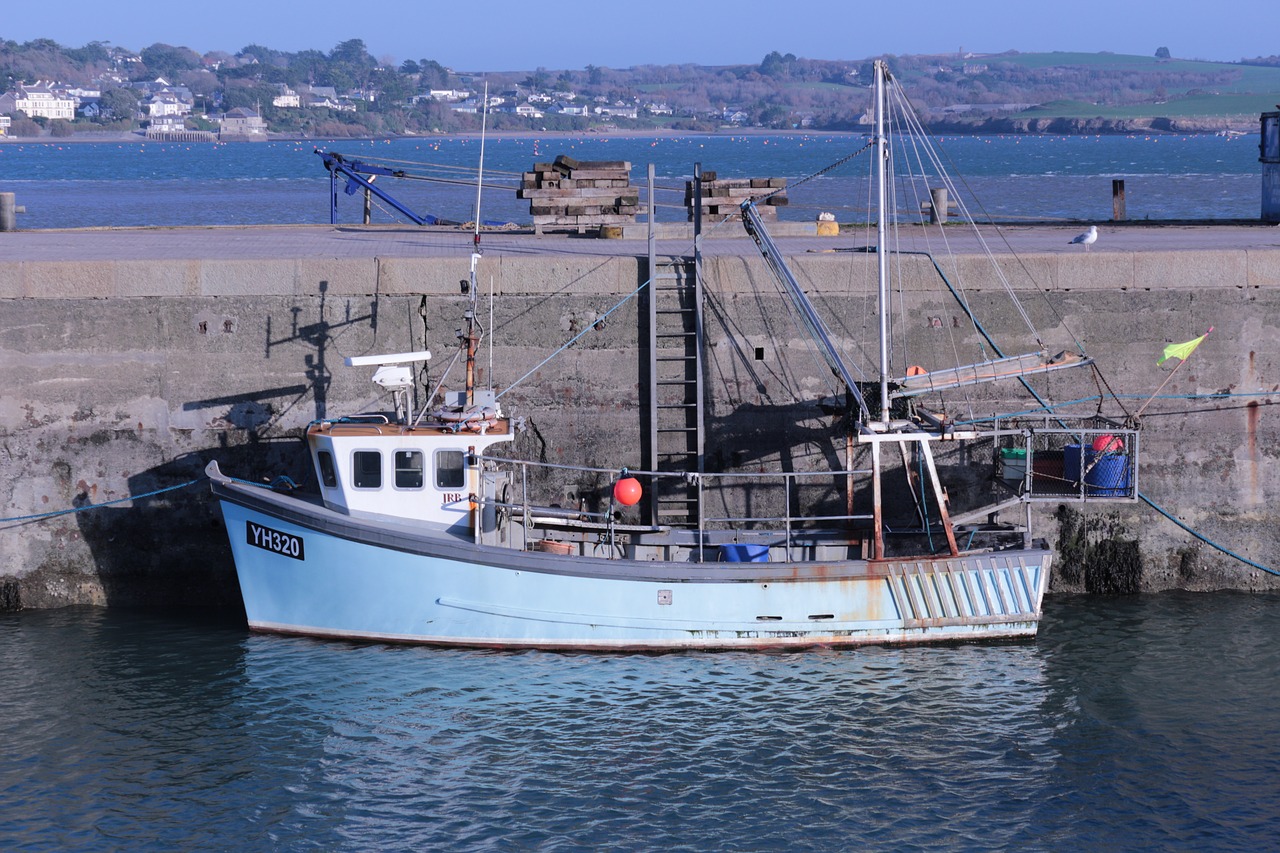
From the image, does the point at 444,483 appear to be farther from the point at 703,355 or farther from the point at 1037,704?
the point at 1037,704

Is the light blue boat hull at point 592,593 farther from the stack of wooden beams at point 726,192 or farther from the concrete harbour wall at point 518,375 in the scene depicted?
the stack of wooden beams at point 726,192

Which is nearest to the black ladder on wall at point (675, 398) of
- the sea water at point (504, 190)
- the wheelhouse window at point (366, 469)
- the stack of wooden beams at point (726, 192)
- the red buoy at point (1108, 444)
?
the wheelhouse window at point (366, 469)

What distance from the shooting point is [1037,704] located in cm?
1410

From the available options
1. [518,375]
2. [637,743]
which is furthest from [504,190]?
[637,743]

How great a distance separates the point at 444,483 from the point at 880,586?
4468 mm

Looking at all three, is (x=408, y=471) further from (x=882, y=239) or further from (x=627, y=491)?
(x=882, y=239)

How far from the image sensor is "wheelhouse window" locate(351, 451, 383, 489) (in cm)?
1533

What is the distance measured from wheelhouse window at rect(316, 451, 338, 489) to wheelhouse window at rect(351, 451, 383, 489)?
0.70 ft

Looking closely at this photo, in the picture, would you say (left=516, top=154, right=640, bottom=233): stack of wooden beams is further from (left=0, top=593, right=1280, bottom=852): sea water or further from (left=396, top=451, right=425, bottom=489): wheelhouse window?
(left=0, top=593, right=1280, bottom=852): sea water

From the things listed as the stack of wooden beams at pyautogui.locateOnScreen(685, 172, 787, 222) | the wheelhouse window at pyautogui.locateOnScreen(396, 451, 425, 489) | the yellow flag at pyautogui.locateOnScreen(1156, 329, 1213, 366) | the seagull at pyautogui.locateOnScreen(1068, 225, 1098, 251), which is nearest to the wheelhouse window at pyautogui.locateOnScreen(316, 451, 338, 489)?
the wheelhouse window at pyautogui.locateOnScreen(396, 451, 425, 489)

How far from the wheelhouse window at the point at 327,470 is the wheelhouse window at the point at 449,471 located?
3.35 feet

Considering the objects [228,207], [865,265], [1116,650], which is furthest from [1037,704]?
[228,207]

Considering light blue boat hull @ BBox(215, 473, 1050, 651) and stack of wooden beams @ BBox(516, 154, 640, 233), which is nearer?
light blue boat hull @ BBox(215, 473, 1050, 651)

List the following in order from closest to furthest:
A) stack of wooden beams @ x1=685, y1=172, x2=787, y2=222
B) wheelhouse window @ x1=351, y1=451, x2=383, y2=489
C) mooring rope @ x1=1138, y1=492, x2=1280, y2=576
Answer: wheelhouse window @ x1=351, y1=451, x2=383, y2=489, mooring rope @ x1=1138, y1=492, x2=1280, y2=576, stack of wooden beams @ x1=685, y1=172, x2=787, y2=222
